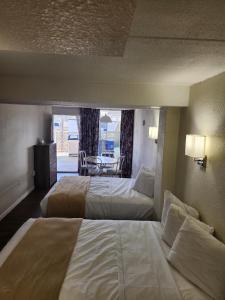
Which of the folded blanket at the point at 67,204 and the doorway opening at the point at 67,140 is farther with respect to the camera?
the doorway opening at the point at 67,140

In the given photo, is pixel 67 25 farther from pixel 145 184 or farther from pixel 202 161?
pixel 145 184

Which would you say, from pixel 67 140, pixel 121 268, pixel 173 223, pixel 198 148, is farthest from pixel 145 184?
pixel 67 140

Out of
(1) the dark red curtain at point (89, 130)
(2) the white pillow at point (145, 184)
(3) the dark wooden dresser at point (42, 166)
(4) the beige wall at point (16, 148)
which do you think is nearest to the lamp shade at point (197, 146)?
(2) the white pillow at point (145, 184)

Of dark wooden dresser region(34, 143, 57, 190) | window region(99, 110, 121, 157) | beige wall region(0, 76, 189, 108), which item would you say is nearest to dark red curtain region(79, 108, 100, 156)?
window region(99, 110, 121, 157)

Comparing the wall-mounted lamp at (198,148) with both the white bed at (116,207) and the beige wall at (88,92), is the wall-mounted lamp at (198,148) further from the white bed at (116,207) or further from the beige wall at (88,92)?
the white bed at (116,207)

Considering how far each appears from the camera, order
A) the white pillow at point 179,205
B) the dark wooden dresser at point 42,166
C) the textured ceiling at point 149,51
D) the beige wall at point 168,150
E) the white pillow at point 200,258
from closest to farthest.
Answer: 1. the textured ceiling at point 149,51
2. the white pillow at point 200,258
3. the white pillow at point 179,205
4. the beige wall at point 168,150
5. the dark wooden dresser at point 42,166

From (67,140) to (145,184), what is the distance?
15.0 ft

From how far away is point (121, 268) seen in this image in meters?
1.81

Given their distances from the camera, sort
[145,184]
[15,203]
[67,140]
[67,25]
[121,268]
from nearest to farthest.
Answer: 1. [67,25]
2. [121,268]
3. [145,184]
4. [15,203]
5. [67,140]

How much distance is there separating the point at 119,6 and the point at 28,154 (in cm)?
489

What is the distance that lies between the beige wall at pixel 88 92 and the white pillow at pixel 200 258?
59.2 inches

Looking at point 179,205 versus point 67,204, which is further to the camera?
point 67,204

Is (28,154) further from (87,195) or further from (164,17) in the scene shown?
(164,17)

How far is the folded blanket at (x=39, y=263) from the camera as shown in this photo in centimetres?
154
